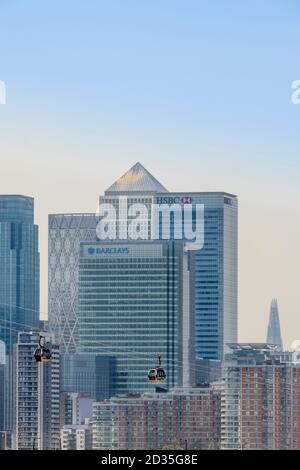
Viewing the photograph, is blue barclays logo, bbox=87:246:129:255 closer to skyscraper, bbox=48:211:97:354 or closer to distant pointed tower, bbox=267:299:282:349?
skyscraper, bbox=48:211:97:354

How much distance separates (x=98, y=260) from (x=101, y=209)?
5.51 ft

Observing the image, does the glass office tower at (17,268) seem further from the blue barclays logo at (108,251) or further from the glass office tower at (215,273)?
the glass office tower at (215,273)

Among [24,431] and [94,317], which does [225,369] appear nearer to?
[24,431]

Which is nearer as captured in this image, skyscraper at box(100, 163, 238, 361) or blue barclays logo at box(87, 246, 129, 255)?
skyscraper at box(100, 163, 238, 361)

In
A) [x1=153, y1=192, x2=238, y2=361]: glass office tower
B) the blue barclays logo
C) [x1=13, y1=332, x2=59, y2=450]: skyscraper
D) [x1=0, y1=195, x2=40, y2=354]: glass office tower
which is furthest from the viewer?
the blue barclays logo

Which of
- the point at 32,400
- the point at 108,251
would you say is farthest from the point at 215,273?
the point at 32,400

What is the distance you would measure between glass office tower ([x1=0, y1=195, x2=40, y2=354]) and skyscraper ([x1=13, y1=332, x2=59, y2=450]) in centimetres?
126

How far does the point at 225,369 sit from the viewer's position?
112ft

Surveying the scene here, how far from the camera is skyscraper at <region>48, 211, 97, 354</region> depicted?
43656 mm

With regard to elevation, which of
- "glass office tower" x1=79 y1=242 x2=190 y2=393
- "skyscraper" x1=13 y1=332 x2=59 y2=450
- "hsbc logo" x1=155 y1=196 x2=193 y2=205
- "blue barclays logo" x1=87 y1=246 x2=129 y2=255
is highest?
"hsbc logo" x1=155 y1=196 x2=193 y2=205

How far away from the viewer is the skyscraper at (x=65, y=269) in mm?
43656

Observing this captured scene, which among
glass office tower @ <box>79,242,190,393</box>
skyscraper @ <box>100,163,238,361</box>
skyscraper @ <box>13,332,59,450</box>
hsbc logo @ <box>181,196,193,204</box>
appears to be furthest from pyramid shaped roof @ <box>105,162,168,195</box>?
skyscraper @ <box>13,332,59,450</box>

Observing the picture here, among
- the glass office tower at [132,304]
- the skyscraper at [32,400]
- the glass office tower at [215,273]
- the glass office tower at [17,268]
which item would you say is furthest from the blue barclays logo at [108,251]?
the skyscraper at [32,400]
